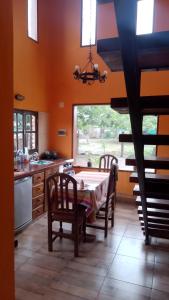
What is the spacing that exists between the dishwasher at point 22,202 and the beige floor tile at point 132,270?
1518 millimetres

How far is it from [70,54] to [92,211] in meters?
3.70

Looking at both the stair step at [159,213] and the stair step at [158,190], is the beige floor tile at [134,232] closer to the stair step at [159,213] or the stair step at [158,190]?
the stair step at [159,213]

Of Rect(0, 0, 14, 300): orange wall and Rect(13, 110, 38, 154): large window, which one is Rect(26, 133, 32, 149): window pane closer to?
Rect(13, 110, 38, 154): large window

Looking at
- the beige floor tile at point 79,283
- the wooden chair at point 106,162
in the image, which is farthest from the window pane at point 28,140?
the beige floor tile at point 79,283

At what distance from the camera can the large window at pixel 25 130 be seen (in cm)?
443

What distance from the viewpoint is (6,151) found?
103 cm

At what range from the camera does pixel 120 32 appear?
2.61ft

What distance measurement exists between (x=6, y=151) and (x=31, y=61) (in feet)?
13.4

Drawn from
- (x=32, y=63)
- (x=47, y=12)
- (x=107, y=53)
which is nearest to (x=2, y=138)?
(x=107, y=53)

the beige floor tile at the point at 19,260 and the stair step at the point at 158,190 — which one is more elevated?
the stair step at the point at 158,190

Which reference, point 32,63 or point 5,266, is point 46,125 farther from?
point 5,266

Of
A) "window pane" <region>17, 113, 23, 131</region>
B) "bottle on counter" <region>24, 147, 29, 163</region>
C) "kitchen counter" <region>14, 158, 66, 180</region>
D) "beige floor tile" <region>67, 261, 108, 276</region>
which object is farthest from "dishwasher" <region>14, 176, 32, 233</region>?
"window pane" <region>17, 113, 23, 131</region>

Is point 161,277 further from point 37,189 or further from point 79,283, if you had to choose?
point 37,189

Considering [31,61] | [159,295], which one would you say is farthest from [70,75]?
[159,295]
